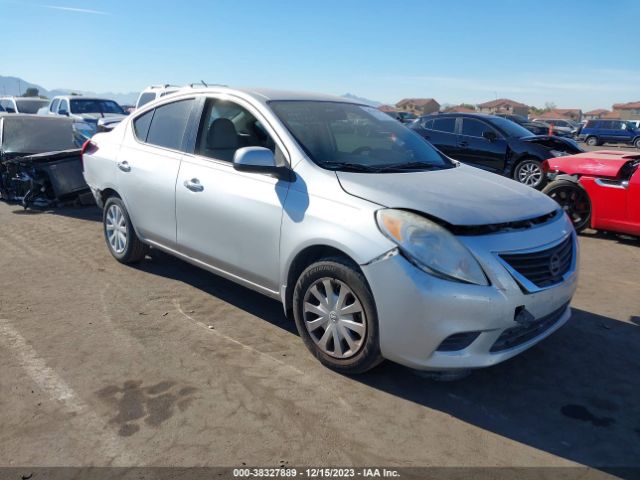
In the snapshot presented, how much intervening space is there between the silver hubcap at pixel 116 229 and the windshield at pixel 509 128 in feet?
28.0

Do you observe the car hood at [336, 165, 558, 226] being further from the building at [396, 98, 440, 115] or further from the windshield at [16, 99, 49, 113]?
the building at [396, 98, 440, 115]

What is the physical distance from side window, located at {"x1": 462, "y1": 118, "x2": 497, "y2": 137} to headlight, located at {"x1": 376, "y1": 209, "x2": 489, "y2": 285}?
928cm

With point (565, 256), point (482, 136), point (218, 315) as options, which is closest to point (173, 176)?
point (218, 315)

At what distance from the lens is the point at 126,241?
5.52m

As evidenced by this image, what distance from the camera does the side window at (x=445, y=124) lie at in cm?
1225

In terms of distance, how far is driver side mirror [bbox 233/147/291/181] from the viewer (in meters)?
3.65

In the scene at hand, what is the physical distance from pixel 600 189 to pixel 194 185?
542 centimetres

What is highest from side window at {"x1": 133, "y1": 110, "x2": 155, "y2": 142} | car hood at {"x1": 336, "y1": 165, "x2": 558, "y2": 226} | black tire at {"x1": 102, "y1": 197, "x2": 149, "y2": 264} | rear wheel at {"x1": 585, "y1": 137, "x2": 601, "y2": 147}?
side window at {"x1": 133, "y1": 110, "x2": 155, "y2": 142}

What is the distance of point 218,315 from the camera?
4.48m

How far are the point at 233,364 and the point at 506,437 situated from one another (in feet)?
5.83

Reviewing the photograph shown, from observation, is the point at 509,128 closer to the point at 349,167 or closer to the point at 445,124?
the point at 445,124

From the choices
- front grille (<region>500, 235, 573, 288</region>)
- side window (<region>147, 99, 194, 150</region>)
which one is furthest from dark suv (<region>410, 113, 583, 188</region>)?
side window (<region>147, 99, 194, 150</region>)

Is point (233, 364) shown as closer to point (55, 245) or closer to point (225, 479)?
point (225, 479)

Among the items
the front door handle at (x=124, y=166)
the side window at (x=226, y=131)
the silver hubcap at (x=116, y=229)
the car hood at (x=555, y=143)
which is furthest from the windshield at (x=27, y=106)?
the side window at (x=226, y=131)
